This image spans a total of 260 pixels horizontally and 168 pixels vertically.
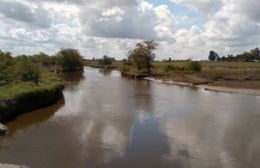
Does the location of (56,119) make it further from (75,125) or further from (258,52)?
(258,52)

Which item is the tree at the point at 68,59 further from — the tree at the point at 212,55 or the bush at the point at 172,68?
the tree at the point at 212,55

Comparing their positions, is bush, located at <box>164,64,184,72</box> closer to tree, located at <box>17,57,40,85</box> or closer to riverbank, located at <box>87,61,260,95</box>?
riverbank, located at <box>87,61,260,95</box>

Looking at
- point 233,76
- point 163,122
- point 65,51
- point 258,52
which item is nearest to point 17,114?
point 163,122

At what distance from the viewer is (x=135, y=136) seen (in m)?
30.0

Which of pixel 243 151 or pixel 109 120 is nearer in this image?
pixel 243 151

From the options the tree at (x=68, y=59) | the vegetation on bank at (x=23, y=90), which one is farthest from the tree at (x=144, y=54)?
the vegetation on bank at (x=23, y=90)

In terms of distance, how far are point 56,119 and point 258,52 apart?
144054 millimetres

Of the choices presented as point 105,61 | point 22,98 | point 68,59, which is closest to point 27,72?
point 22,98

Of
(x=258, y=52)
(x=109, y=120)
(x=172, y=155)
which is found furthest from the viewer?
(x=258, y=52)

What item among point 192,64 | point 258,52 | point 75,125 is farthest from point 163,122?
point 258,52

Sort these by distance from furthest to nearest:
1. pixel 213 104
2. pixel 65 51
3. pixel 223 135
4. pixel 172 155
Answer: pixel 65 51, pixel 213 104, pixel 223 135, pixel 172 155

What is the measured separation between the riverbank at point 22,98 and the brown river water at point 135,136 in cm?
98

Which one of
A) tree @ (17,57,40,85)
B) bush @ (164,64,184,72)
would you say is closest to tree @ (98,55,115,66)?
bush @ (164,64,184,72)

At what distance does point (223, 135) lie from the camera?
102 ft
